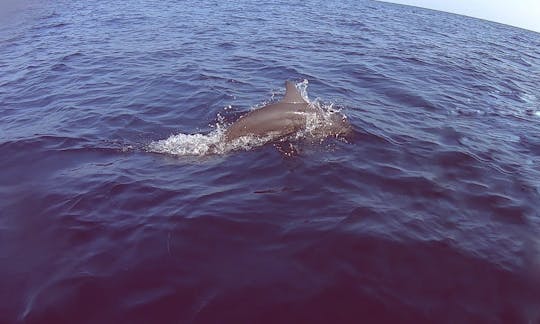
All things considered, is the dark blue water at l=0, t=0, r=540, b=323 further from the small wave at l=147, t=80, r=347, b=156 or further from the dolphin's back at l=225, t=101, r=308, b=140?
the dolphin's back at l=225, t=101, r=308, b=140

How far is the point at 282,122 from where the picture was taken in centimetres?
1202

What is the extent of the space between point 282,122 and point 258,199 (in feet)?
11.5

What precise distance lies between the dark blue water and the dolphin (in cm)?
67

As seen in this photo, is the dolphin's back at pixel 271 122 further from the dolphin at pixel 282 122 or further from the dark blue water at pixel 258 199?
the dark blue water at pixel 258 199

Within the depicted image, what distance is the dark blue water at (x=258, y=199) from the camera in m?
6.61

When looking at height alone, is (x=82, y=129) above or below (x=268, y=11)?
below

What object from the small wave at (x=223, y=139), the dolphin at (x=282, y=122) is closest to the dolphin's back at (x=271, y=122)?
the dolphin at (x=282, y=122)

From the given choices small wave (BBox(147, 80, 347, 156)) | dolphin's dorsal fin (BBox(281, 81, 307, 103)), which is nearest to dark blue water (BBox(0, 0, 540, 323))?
small wave (BBox(147, 80, 347, 156))

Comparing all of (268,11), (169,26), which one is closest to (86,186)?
(169,26)

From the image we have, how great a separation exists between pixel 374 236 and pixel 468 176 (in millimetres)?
4055

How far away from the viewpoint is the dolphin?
38.9 ft

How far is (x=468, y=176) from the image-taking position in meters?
10.5

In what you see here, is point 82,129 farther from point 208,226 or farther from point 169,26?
point 169,26

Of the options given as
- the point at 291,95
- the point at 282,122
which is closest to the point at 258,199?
the point at 282,122
